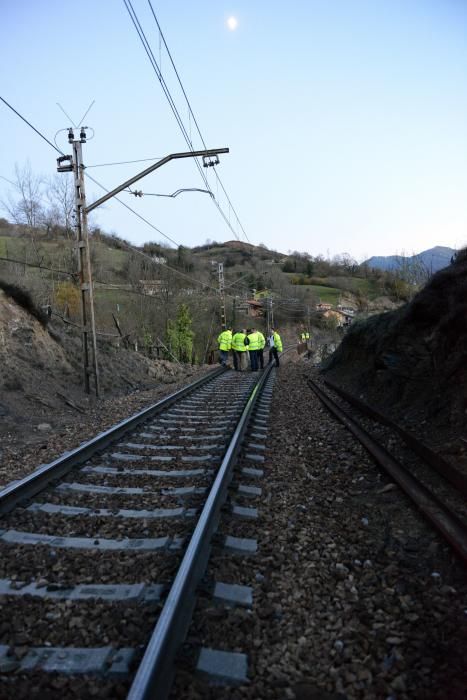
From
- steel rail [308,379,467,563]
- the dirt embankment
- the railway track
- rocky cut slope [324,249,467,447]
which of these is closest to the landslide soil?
the dirt embankment

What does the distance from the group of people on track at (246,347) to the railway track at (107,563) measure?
531 inches

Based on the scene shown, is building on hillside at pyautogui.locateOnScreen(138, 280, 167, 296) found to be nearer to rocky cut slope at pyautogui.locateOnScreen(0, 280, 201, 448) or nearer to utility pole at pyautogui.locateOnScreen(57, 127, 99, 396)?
rocky cut slope at pyautogui.locateOnScreen(0, 280, 201, 448)

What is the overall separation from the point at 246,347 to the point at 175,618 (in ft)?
60.0

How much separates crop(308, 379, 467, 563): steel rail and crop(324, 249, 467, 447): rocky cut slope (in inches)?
29.3

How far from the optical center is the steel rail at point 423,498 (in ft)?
12.1

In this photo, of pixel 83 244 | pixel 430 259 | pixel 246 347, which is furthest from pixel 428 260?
pixel 83 244

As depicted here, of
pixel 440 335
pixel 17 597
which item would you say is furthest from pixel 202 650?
pixel 440 335

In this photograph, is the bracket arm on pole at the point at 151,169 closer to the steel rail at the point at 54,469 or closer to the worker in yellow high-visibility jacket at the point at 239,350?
the steel rail at the point at 54,469

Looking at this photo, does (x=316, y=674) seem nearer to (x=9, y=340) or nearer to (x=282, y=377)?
(x=9, y=340)

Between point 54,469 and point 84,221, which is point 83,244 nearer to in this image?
point 84,221

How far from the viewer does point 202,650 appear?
2.53 m

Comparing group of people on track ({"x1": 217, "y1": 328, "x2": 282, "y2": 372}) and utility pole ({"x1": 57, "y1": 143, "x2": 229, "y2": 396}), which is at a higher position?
utility pole ({"x1": 57, "y1": 143, "x2": 229, "y2": 396})

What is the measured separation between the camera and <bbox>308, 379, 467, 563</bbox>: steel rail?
3.70m

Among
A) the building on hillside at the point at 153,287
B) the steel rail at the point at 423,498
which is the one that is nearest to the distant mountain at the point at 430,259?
the steel rail at the point at 423,498
